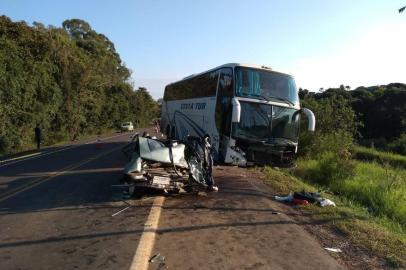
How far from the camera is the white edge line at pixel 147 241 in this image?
6.00 meters

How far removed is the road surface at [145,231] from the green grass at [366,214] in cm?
85

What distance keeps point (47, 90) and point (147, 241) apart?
3461 cm

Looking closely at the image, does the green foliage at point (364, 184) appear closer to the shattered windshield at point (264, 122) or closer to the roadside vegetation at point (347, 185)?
the roadside vegetation at point (347, 185)

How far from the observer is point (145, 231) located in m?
7.60

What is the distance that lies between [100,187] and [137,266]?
648 cm

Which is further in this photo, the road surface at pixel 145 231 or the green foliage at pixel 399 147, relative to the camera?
the green foliage at pixel 399 147

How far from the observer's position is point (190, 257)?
637cm

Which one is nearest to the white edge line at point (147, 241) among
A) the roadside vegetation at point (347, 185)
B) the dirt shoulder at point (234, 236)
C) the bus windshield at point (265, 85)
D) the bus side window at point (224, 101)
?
the dirt shoulder at point (234, 236)

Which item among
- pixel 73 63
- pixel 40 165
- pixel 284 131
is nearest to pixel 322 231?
pixel 284 131

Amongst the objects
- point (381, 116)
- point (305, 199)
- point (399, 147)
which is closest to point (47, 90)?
point (399, 147)

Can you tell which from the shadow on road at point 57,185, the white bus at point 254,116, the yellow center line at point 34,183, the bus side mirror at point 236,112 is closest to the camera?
the shadow on road at point 57,185

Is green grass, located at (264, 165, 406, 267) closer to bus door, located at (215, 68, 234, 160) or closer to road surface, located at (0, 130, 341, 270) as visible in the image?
road surface, located at (0, 130, 341, 270)

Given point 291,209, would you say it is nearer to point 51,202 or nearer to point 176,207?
point 176,207

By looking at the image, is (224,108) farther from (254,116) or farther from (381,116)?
(381,116)
